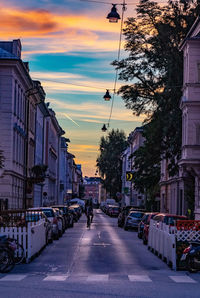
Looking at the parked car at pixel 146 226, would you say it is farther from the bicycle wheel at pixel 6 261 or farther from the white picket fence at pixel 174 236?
the bicycle wheel at pixel 6 261

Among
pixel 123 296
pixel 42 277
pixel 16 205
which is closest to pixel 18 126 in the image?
pixel 16 205

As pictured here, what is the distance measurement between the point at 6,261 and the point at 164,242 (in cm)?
616

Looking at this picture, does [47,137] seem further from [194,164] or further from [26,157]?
[194,164]

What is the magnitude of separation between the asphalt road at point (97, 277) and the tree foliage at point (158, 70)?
1781cm

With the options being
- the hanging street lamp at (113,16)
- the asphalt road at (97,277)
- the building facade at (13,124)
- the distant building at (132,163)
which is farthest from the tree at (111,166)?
the asphalt road at (97,277)

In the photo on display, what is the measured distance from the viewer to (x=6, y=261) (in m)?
18.8

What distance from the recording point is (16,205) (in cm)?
5362

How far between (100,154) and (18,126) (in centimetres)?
7674

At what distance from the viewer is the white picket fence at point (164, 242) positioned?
20.8m

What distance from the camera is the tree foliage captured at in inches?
1708

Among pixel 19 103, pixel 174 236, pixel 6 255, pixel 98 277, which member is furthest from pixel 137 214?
pixel 98 277

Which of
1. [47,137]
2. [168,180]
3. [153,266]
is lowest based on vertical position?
[153,266]

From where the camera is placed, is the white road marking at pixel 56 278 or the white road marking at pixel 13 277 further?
the white road marking at pixel 56 278

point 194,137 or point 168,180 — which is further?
point 168,180
